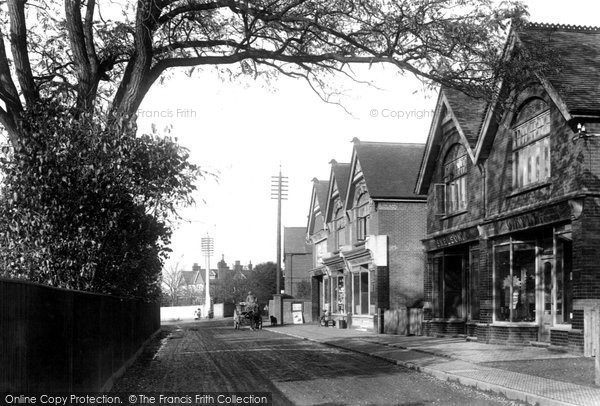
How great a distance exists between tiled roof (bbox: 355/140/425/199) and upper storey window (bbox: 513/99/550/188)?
41.2ft

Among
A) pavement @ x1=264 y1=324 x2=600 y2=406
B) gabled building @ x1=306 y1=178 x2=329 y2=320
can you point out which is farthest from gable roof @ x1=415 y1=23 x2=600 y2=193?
gabled building @ x1=306 y1=178 x2=329 y2=320

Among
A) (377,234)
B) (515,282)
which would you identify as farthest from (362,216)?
(515,282)

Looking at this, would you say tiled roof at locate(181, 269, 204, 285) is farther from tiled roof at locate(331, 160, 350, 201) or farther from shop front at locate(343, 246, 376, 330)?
shop front at locate(343, 246, 376, 330)

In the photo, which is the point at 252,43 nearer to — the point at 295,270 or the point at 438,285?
the point at 438,285

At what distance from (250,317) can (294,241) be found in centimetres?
Answer: 3094

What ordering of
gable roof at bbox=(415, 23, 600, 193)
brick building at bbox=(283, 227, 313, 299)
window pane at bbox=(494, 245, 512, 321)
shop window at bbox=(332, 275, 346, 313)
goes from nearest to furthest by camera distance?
1. gable roof at bbox=(415, 23, 600, 193)
2. window pane at bbox=(494, 245, 512, 321)
3. shop window at bbox=(332, 275, 346, 313)
4. brick building at bbox=(283, 227, 313, 299)

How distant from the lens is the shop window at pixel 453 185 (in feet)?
79.5

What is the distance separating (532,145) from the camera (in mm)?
19297

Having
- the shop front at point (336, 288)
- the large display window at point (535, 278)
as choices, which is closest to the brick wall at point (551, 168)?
the large display window at point (535, 278)

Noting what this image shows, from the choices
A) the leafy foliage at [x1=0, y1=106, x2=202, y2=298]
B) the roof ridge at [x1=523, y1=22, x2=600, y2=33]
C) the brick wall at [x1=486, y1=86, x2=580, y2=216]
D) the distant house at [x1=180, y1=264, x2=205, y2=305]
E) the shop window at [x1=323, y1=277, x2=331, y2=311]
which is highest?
the roof ridge at [x1=523, y1=22, x2=600, y2=33]

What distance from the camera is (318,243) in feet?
155

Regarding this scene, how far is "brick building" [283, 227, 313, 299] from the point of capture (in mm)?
67938

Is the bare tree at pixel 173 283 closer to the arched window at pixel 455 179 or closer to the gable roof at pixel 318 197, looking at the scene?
the gable roof at pixel 318 197

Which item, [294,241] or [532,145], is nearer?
[532,145]
